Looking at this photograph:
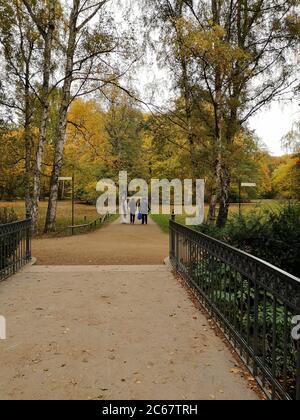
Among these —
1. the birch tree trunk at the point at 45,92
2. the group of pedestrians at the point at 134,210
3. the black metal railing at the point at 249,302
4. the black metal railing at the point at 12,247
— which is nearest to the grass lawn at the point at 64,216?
the birch tree trunk at the point at 45,92

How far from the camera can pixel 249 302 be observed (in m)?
3.61

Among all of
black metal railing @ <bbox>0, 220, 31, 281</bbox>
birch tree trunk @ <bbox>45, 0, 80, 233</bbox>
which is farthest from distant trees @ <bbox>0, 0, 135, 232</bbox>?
black metal railing @ <bbox>0, 220, 31, 281</bbox>

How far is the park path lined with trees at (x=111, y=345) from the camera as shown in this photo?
10.4 feet

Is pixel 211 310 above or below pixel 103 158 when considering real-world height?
below

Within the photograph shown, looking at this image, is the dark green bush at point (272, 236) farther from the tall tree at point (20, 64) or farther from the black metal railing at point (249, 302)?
the tall tree at point (20, 64)

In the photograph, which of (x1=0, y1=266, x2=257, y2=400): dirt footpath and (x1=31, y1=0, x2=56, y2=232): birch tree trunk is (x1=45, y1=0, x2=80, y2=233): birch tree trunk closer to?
(x1=31, y1=0, x2=56, y2=232): birch tree trunk

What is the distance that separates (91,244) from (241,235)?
8463mm

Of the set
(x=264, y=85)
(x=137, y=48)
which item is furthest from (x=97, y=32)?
(x=264, y=85)

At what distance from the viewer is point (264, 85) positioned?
1812 centimetres

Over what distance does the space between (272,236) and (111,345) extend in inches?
164

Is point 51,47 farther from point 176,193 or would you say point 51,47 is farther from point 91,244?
point 176,193

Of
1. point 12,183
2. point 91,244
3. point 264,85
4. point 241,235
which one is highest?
point 264,85
